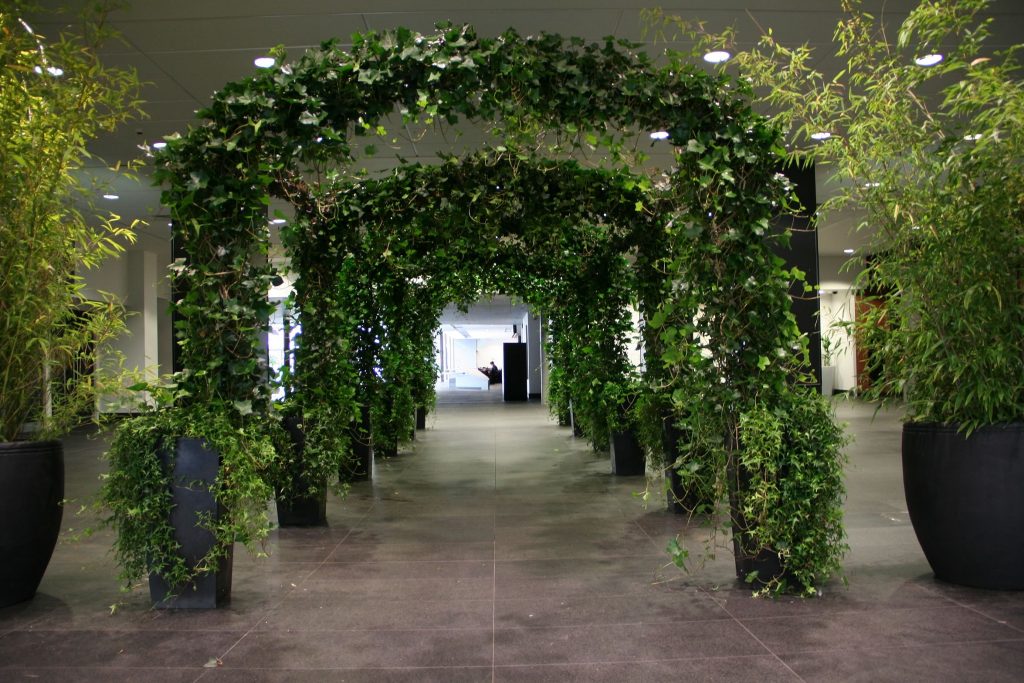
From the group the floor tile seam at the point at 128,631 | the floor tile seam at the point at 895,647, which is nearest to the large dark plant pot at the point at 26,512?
the floor tile seam at the point at 128,631

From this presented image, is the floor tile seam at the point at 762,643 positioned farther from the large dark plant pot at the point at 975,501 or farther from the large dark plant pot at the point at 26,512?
the large dark plant pot at the point at 26,512

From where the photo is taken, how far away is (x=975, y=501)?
134 inches

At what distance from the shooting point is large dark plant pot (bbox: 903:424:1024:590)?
3.37 meters

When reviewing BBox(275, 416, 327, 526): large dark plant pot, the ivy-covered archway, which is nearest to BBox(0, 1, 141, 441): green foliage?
the ivy-covered archway

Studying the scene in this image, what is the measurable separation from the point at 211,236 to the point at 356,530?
92.7 inches

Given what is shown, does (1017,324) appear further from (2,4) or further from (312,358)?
(2,4)

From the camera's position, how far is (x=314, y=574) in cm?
403

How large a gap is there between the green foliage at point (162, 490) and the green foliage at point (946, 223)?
2.86 meters

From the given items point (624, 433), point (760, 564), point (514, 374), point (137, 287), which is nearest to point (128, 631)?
point (760, 564)

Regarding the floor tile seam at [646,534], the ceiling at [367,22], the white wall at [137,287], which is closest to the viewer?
the floor tile seam at [646,534]

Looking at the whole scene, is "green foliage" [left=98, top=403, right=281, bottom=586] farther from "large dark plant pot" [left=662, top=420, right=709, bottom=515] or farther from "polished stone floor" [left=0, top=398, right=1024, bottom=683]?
"large dark plant pot" [left=662, top=420, right=709, bottom=515]

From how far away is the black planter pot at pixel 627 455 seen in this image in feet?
24.0

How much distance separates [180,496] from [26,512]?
666 millimetres

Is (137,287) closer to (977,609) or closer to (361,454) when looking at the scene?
(361,454)
